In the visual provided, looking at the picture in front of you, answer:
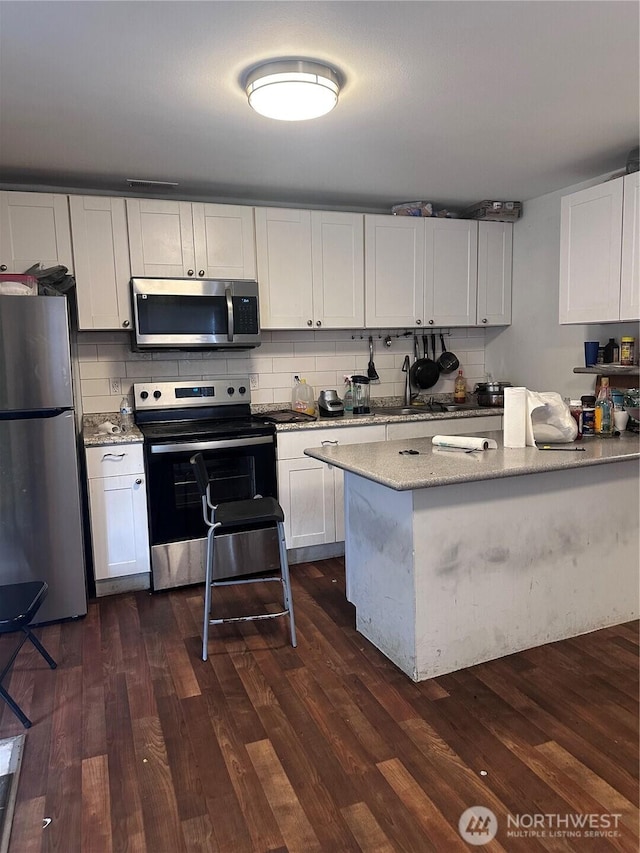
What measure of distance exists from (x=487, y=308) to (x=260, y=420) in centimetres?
197

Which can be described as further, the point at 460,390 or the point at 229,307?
the point at 460,390

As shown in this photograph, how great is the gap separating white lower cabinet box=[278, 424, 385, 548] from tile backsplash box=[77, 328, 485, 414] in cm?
64

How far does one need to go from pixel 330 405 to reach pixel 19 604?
87.9 inches

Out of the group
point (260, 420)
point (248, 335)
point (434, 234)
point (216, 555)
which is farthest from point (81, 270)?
point (434, 234)

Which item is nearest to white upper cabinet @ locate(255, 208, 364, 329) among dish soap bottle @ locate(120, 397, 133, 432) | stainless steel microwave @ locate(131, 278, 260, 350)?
stainless steel microwave @ locate(131, 278, 260, 350)

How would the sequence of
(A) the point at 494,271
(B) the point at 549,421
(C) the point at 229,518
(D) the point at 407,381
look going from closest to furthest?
1. (C) the point at 229,518
2. (B) the point at 549,421
3. (A) the point at 494,271
4. (D) the point at 407,381

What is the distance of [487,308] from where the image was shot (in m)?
4.34

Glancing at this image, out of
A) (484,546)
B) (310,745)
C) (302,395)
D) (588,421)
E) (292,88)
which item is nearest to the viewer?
(310,745)

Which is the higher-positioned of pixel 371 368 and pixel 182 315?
pixel 182 315

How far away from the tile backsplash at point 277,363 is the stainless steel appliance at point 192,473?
18 centimetres

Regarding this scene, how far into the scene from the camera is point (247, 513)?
260cm

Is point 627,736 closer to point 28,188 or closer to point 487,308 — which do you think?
point 487,308

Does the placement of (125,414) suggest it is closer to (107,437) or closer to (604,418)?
(107,437)

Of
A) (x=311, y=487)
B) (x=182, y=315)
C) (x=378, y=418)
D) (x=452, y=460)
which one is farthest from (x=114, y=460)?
(x=452, y=460)
